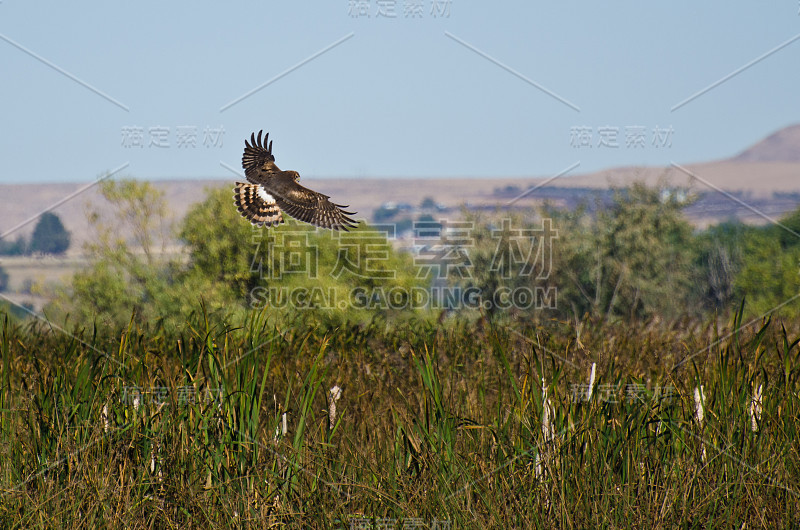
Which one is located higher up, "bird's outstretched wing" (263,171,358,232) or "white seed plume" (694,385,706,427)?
"bird's outstretched wing" (263,171,358,232)

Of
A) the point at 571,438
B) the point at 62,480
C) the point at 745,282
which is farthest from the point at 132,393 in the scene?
the point at 745,282

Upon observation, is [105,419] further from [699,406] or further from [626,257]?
[626,257]

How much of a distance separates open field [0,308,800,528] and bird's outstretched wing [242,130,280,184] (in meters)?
0.88

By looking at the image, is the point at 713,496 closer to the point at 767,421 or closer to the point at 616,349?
the point at 767,421

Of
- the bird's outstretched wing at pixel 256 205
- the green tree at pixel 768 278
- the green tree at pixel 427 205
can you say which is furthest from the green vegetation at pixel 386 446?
the green tree at pixel 768 278

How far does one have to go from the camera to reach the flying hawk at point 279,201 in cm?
454

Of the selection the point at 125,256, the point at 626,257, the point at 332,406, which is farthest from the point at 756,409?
the point at 626,257

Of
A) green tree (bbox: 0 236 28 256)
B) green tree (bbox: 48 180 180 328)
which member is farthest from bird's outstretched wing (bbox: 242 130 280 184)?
green tree (bbox: 48 180 180 328)

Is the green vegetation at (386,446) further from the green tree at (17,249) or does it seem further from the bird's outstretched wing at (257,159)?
the green tree at (17,249)

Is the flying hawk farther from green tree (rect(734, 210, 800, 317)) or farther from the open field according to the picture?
green tree (rect(734, 210, 800, 317))

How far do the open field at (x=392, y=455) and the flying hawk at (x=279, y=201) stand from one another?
27.0 inches

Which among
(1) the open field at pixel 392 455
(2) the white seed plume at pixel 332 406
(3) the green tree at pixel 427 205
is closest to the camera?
(1) the open field at pixel 392 455

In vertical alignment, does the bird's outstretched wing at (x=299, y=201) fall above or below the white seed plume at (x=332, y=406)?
above

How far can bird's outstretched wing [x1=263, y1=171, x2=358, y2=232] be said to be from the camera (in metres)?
4.53
